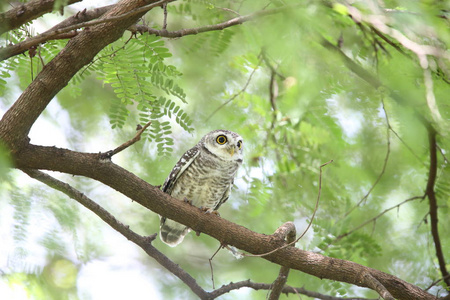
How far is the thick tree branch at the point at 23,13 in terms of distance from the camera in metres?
2.23

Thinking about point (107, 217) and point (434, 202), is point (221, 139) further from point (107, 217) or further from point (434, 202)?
point (434, 202)

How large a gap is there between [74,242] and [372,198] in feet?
8.95

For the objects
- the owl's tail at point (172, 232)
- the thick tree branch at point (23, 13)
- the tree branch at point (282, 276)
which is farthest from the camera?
the owl's tail at point (172, 232)

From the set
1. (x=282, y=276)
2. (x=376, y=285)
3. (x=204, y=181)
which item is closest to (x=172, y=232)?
(x=204, y=181)

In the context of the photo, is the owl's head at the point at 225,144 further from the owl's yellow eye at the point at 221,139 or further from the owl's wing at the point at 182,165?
the owl's wing at the point at 182,165

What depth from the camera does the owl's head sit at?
3.98 meters

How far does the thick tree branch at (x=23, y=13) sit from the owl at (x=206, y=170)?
191 cm

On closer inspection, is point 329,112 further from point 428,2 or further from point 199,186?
point 428,2

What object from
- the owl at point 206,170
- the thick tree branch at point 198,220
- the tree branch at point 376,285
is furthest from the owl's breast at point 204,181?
the tree branch at point 376,285

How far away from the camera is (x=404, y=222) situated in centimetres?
476

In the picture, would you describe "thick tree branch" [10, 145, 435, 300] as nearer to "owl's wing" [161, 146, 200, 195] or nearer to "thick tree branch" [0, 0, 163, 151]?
"thick tree branch" [0, 0, 163, 151]

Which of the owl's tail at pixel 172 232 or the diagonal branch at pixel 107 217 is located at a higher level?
the owl's tail at pixel 172 232

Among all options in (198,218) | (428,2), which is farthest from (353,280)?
(428,2)

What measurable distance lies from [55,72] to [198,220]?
1.18 m
